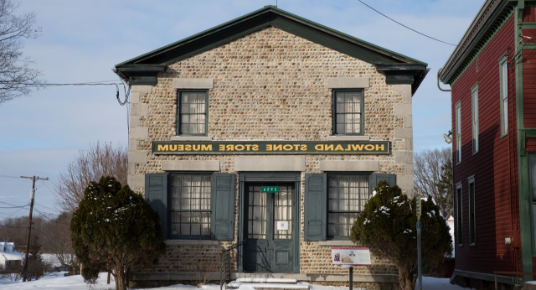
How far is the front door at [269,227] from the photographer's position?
56.7ft

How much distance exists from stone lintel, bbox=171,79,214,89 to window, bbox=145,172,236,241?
7.98 feet

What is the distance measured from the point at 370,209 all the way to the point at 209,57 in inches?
248

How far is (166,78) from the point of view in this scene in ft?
58.5

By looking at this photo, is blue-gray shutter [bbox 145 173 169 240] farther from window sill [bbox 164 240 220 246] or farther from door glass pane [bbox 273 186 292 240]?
door glass pane [bbox 273 186 292 240]

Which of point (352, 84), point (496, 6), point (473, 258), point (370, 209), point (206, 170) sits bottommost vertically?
point (473, 258)

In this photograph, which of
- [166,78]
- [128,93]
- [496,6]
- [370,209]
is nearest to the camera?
[370,209]

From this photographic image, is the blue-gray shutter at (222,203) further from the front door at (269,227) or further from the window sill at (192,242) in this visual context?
the front door at (269,227)

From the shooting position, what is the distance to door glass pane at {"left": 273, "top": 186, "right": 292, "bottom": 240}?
17406 mm

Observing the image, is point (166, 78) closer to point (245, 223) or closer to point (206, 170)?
point (206, 170)

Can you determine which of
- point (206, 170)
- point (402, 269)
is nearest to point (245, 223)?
point (206, 170)

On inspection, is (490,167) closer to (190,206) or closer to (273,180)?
(273,180)

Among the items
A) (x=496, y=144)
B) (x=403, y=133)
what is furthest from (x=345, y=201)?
(x=496, y=144)

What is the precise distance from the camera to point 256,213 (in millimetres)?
17594

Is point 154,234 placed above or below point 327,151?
below
